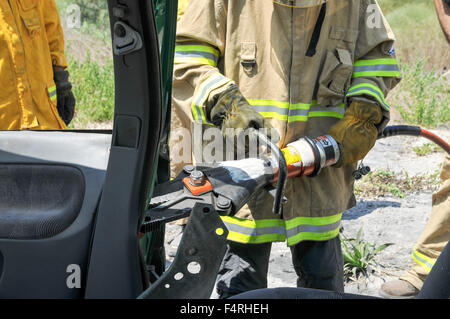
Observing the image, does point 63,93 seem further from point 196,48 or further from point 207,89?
point 207,89

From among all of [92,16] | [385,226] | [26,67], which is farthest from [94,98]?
[92,16]

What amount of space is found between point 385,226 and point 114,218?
3.00 metres

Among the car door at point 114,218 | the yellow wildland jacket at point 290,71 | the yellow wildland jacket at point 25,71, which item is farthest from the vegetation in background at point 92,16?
the car door at point 114,218

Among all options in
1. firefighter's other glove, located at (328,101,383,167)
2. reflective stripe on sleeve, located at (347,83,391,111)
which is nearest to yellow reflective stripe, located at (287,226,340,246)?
firefighter's other glove, located at (328,101,383,167)

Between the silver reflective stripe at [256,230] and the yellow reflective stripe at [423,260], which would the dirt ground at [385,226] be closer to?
the yellow reflective stripe at [423,260]

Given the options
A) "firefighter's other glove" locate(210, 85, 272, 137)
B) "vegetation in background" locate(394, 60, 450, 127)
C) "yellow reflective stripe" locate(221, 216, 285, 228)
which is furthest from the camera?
"vegetation in background" locate(394, 60, 450, 127)

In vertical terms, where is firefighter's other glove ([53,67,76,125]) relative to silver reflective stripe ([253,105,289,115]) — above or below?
below

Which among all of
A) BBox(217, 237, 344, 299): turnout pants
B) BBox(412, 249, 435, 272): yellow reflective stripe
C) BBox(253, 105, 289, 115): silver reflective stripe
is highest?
BBox(253, 105, 289, 115): silver reflective stripe

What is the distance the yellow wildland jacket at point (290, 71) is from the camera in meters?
2.03

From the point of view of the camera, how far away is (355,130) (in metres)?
2.07

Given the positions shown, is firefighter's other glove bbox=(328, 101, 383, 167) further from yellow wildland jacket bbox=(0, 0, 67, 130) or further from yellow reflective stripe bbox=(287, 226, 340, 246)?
yellow wildland jacket bbox=(0, 0, 67, 130)

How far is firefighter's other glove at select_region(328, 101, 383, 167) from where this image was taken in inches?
81.4

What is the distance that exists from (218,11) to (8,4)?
1.27m

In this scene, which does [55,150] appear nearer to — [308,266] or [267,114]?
[267,114]
